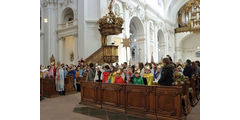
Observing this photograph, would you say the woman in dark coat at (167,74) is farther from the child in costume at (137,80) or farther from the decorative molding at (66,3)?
the decorative molding at (66,3)

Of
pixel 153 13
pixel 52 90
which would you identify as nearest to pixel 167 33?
pixel 153 13

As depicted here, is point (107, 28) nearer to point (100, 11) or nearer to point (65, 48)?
point (100, 11)

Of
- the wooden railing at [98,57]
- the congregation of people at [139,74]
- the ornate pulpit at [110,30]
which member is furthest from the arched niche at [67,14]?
the congregation of people at [139,74]

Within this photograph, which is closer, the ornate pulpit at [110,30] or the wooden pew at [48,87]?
the wooden pew at [48,87]

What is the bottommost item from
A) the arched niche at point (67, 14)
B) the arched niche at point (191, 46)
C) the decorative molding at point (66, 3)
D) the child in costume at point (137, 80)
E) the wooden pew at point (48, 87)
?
the wooden pew at point (48, 87)

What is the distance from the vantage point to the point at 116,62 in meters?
12.6

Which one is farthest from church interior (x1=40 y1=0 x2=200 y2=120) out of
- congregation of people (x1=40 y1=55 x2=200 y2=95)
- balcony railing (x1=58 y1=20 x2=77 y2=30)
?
balcony railing (x1=58 y1=20 x2=77 y2=30)

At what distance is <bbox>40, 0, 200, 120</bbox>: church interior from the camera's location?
4496 mm

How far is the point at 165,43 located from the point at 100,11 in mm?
16454

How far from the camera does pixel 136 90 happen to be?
4.67 metres

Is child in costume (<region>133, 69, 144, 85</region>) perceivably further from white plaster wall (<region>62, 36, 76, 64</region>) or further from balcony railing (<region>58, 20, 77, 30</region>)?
white plaster wall (<region>62, 36, 76, 64</region>)

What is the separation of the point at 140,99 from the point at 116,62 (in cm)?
813

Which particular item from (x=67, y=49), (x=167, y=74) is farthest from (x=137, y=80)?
(x=67, y=49)

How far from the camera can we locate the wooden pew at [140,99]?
4010 mm
